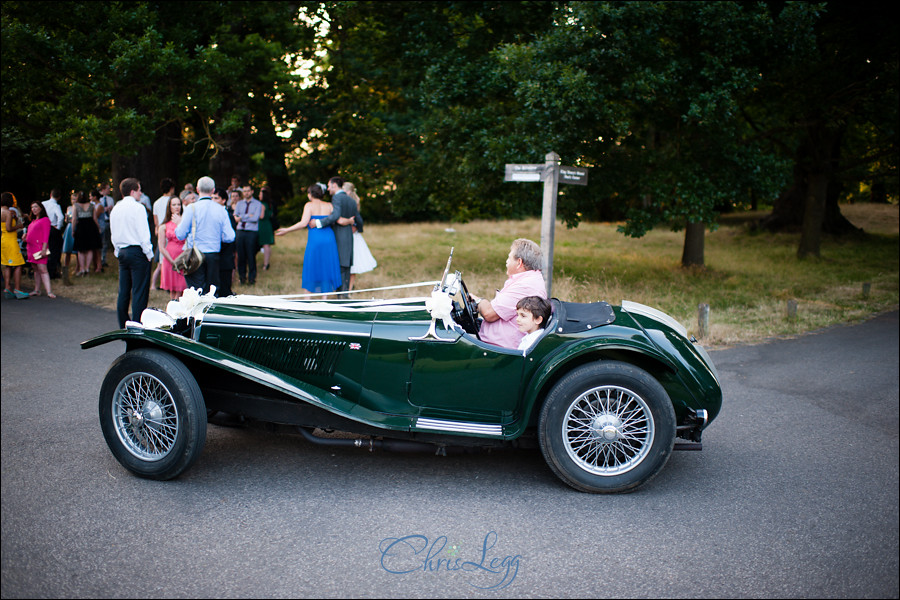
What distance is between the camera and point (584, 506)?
409 centimetres

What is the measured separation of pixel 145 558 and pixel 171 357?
4.61 feet

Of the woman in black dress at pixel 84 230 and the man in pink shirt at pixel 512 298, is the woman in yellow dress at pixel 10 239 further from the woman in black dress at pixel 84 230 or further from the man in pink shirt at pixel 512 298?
the man in pink shirt at pixel 512 298

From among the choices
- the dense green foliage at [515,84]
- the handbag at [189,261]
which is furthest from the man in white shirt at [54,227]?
the handbag at [189,261]

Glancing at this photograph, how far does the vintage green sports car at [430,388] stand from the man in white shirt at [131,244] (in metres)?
3.79

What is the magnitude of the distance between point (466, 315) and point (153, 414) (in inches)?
89.4

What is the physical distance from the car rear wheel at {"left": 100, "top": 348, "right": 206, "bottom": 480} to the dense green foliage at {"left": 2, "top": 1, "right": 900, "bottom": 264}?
9.08 meters

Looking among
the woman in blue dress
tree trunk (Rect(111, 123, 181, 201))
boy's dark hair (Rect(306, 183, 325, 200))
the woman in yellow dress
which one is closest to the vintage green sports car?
the woman in blue dress

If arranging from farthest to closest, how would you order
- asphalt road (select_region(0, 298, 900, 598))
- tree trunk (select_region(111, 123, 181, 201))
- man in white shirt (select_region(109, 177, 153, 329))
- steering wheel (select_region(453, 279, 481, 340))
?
tree trunk (select_region(111, 123, 181, 201)) < man in white shirt (select_region(109, 177, 153, 329)) < steering wheel (select_region(453, 279, 481, 340)) < asphalt road (select_region(0, 298, 900, 598))

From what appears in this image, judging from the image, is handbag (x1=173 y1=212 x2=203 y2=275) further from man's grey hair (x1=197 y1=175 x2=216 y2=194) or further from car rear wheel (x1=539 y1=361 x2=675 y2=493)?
car rear wheel (x1=539 y1=361 x2=675 y2=493)

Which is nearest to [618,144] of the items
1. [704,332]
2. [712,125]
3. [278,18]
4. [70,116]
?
[712,125]

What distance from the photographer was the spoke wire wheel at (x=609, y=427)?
4.21 metres

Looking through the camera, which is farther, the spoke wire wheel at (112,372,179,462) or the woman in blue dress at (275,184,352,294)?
the woman in blue dress at (275,184,352,294)

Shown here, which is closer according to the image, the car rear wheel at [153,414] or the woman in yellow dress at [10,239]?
the car rear wheel at [153,414]

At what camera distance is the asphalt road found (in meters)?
3.18
